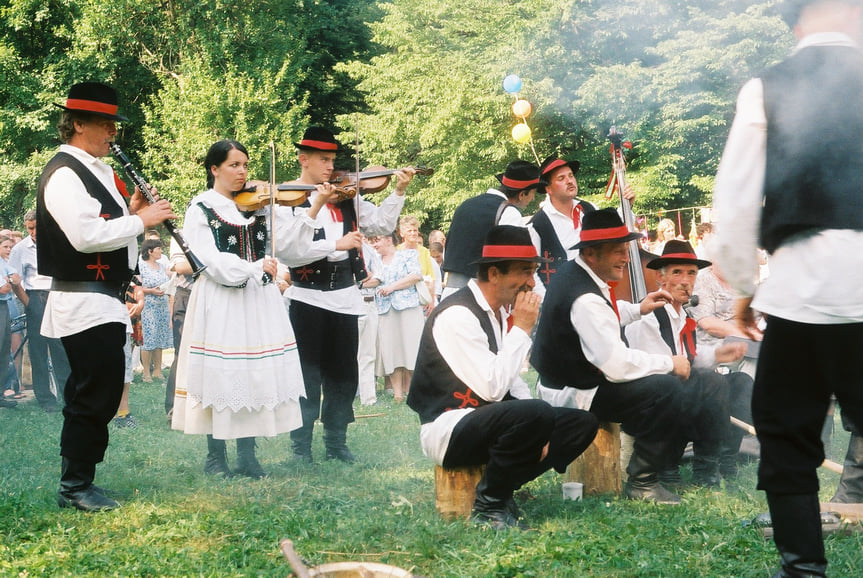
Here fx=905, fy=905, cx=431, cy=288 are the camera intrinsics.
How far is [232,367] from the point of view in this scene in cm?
552

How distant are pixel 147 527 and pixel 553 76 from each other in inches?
705

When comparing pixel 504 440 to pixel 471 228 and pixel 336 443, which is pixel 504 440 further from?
pixel 471 228

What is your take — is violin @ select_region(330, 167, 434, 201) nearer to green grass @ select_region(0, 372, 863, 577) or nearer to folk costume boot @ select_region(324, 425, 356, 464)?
folk costume boot @ select_region(324, 425, 356, 464)

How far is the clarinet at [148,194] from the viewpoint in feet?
16.9

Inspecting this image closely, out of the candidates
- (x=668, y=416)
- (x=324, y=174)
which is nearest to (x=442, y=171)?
(x=324, y=174)

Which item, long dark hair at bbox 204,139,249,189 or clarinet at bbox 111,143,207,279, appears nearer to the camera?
clarinet at bbox 111,143,207,279

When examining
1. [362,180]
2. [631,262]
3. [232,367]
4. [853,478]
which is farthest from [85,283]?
[853,478]

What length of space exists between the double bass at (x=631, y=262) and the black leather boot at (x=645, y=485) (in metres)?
1.56

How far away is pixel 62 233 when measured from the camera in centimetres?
472

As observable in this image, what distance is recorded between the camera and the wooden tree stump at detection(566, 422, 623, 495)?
4.98 m

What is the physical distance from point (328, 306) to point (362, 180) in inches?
40.7

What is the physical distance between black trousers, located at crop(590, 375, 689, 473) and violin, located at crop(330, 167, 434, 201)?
7.97 ft

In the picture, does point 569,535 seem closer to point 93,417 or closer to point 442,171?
point 93,417

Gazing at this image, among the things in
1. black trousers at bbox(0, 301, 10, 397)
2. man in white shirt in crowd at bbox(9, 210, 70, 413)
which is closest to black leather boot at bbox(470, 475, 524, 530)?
man in white shirt in crowd at bbox(9, 210, 70, 413)
